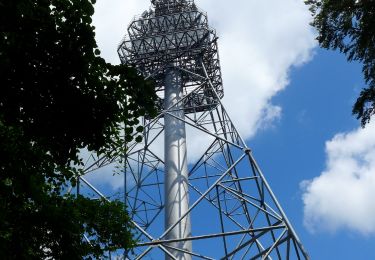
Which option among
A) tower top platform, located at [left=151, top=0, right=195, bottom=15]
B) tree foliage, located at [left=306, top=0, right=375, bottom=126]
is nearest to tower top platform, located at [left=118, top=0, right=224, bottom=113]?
tower top platform, located at [left=151, top=0, right=195, bottom=15]

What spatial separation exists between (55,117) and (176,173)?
32.5 feet

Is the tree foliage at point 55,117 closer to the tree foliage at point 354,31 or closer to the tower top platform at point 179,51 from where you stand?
the tree foliage at point 354,31

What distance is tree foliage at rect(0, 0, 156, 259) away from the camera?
6441 mm

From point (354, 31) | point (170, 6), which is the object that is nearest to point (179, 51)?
point (170, 6)

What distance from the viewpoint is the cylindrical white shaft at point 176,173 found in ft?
50.9

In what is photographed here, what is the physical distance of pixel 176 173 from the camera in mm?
16969

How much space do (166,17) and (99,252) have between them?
1589cm

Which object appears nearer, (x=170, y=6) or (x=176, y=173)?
(x=176, y=173)

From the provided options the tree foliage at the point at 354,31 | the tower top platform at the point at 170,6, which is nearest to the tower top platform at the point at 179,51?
the tower top platform at the point at 170,6

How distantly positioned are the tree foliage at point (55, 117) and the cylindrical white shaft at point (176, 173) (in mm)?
7675

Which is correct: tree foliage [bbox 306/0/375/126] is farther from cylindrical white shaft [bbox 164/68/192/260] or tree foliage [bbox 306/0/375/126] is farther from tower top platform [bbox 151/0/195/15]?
tower top platform [bbox 151/0/195/15]

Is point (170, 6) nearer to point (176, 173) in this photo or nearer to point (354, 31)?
point (176, 173)

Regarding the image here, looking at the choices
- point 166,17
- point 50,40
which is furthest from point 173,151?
point 50,40

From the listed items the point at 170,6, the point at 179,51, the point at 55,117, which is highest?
the point at 170,6
